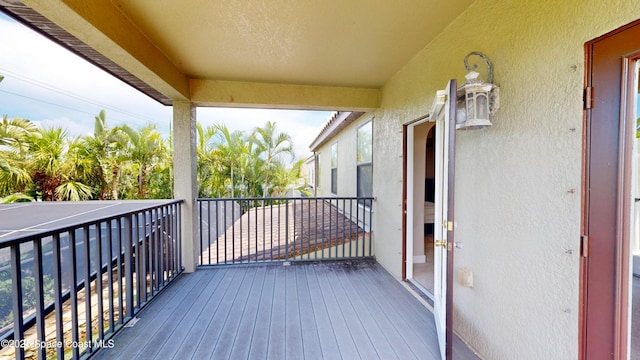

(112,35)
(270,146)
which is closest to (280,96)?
(112,35)

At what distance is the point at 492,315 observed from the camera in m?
1.80

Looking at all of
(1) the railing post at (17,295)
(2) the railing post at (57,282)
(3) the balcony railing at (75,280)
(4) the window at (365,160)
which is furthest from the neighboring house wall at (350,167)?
(1) the railing post at (17,295)

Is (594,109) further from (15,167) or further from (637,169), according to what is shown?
(15,167)

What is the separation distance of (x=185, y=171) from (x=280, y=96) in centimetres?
169

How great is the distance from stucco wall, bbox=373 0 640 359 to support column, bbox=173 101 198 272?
126 inches

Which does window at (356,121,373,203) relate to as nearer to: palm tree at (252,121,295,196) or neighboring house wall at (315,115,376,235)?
neighboring house wall at (315,115,376,235)

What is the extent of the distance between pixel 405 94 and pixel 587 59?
6.35 ft

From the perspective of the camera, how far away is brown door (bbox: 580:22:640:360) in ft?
3.74

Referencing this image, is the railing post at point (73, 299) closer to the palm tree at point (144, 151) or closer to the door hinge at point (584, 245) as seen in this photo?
the door hinge at point (584, 245)

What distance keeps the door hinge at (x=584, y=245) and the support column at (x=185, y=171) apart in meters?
3.85

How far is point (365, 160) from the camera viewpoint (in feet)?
16.6

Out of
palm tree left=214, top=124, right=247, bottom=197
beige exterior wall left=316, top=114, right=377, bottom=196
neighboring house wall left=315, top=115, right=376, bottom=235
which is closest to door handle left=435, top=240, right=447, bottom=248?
neighboring house wall left=315, top=115, right=376, bottom=235

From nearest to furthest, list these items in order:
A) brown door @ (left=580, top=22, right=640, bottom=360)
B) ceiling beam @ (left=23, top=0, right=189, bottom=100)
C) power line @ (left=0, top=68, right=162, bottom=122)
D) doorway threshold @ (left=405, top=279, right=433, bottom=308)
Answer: brown door @ (left=580, top=22, right=640, bottom=360), ceiling beam @ (left=23, top=0, right=189, bottom=100), doorway threshold @ (left=405, top=279, right=433, bottom=308), power line @ (left=0, top=68, right=162, bottom=122)

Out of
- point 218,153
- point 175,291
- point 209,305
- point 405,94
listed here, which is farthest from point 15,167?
point 405,94
